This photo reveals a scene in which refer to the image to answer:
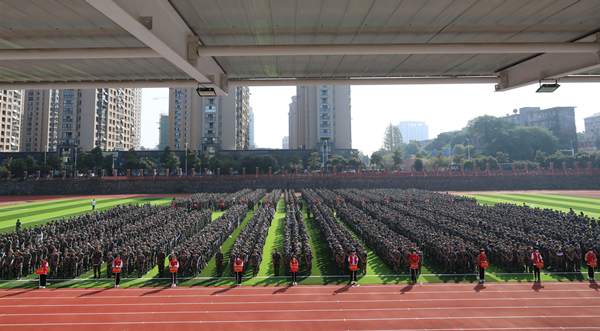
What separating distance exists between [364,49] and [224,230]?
544 inches

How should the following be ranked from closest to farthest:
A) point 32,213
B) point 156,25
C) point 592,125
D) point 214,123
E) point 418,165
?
point 156,25
point 32,213
point 418,165
point 214,123
point 592,125

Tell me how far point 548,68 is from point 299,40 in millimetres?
6181

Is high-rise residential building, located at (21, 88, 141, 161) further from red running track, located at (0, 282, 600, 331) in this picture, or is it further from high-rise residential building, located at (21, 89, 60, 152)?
red running track, located at (0, 282, 600, 331)

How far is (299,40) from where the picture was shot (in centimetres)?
629

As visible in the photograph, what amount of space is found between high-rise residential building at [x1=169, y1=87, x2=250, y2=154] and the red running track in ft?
206

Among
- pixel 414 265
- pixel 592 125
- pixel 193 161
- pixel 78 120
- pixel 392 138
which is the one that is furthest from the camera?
pixel 592 125

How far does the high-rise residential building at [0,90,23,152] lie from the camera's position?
76.1 metres

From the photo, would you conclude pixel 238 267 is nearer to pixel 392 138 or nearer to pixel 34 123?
pixel 392 138

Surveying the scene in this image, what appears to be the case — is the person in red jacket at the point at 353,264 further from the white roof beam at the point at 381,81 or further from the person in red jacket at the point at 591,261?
the person in red jacket at the point at 591,261

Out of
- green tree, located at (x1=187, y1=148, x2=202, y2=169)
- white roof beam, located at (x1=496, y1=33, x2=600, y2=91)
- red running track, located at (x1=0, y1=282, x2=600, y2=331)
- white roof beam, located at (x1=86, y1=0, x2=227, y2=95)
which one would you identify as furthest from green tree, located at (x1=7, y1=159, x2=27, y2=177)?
white roof beam, located at (x1=496, y1=33, x2=600, y2=91)

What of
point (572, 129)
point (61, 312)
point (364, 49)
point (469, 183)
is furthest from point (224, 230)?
point (572, 129)

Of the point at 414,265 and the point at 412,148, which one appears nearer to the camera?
the point at 414,265

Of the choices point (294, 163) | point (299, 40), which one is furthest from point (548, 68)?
point (294, 163)

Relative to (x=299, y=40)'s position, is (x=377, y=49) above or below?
below
